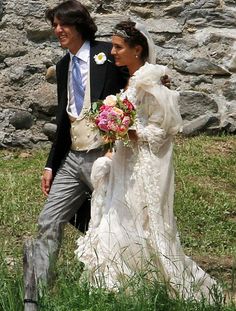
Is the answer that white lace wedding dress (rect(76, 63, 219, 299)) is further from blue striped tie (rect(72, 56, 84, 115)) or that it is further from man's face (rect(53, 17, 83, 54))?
man's face (rect(53, 17, 83, 54))

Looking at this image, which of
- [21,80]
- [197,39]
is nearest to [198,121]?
[197,39]

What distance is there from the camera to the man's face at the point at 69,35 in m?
5.16

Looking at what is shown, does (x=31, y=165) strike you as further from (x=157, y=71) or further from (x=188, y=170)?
(x=157, y=71)

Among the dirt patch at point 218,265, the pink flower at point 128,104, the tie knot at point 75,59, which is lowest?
the dirt patch at point 218,265

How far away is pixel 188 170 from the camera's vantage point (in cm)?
734

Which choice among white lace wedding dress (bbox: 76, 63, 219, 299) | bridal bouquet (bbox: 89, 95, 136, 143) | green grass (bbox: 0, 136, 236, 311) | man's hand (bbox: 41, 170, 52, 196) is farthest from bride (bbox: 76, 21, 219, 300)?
man's hand (bbox: 41, 170, 52, 196)

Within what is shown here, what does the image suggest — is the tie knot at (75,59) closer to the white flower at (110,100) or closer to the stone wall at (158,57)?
the white flower at (110,100)

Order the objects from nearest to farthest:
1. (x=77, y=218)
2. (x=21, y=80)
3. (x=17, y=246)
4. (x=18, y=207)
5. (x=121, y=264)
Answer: (x=121, y=264) → (x=77, y=218) → (x=17, y=246) → (x=18, y=207) → (x=21, y=80)

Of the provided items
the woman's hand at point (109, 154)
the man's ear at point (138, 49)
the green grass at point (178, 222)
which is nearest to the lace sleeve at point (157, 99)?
the man's ear at point (138, 49)

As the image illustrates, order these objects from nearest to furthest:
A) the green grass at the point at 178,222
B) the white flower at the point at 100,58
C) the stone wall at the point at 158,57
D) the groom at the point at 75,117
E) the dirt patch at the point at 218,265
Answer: the green grass at the point at 178,222 < the groom at the point at 75,117 < the white flower at the point at 100,58 < the dirt patch at the point at 218,265 < the stone wall at the point at 158,57

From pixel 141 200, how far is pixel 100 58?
2.89ft

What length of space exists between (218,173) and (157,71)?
2629 mm

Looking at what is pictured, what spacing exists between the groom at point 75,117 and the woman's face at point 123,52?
0.65 ft

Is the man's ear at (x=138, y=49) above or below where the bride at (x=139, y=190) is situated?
above
